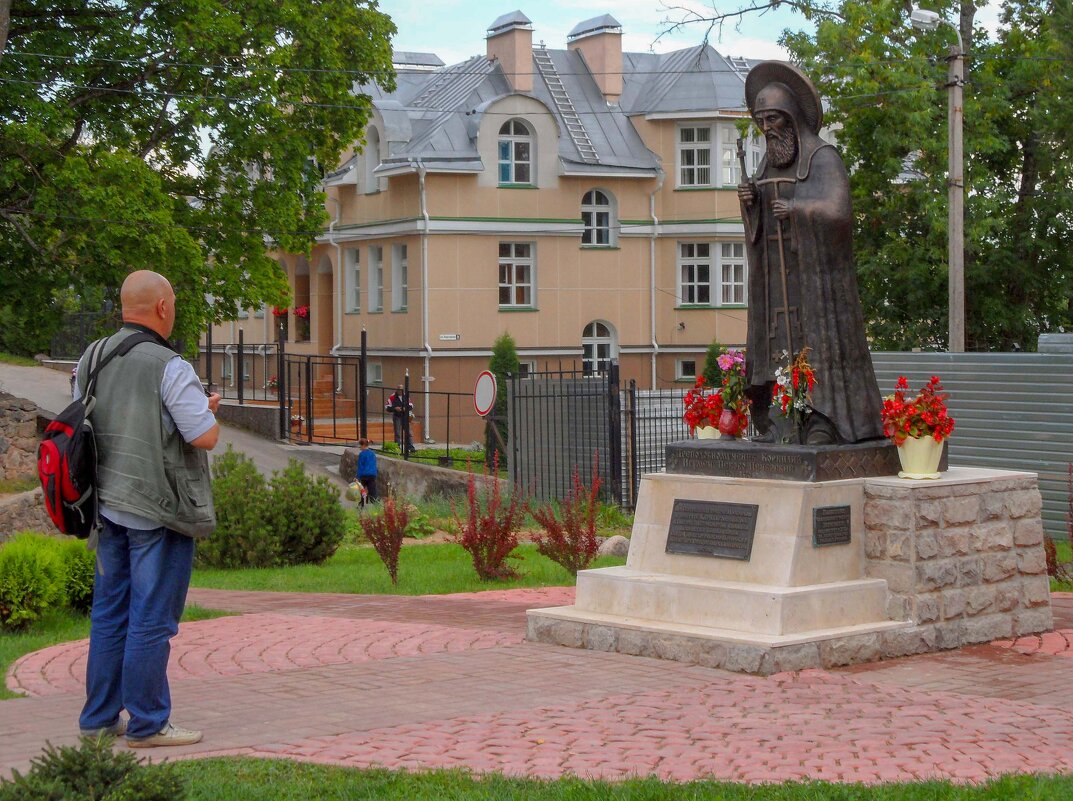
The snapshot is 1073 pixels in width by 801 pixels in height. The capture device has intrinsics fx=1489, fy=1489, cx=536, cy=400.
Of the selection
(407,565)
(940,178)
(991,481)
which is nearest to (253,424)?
(940,178)

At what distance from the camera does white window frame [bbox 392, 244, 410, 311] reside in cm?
4081

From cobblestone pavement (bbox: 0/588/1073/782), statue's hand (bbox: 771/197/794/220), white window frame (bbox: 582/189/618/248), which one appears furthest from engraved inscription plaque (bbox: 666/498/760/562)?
white window frame (bbox: 582/189/618/248)

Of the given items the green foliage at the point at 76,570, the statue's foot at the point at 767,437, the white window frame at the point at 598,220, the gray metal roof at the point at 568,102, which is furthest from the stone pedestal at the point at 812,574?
the white window frame at the point at 598,220

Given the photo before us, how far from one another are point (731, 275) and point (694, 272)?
1151mm

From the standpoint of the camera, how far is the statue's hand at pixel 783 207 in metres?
10.2

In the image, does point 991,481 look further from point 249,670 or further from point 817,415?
point 249,670

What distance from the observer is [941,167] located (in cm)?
3161

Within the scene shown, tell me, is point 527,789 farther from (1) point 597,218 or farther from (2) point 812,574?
(1) point 597,218

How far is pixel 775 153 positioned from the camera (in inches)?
412

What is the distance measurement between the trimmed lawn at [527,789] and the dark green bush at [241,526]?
9.96 metres

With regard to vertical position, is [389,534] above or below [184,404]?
below

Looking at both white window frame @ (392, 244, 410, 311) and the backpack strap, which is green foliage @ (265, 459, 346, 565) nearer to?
the backpack strap

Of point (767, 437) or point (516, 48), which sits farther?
point (516, 48)

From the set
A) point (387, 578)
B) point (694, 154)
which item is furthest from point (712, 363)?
point (387, 578)
